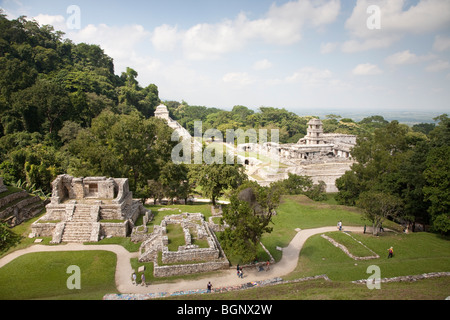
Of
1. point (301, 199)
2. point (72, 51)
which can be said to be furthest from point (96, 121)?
point (72, 51)

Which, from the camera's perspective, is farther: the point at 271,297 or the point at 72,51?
the point at 72,51

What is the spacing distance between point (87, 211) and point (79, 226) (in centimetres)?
131

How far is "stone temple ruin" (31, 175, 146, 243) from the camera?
65.2ft

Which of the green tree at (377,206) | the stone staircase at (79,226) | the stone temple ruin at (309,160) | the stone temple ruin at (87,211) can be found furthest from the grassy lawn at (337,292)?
the stone temple ruin at (309,160)

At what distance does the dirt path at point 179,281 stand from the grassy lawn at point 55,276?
51cm

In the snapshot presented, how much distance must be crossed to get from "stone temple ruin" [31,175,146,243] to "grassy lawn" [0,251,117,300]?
92.8 inches

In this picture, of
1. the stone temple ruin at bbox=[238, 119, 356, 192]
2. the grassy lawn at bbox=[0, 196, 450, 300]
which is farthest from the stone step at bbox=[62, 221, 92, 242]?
the stone temple ruin at bbox=[238, 119, 356, 192]

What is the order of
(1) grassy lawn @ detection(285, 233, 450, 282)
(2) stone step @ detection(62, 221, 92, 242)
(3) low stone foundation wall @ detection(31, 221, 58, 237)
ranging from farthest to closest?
(3) low stone foundation wall @ detection(31, 221, 58, 237) < (2) stone step @ detection(62, 221, 92, 242) < (1) grassy lawn @ detection(285, 233, 450, 282)

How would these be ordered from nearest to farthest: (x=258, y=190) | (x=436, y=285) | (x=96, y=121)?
(x=436, y=285) → (x=258, y=190) → (x=96, y=121)

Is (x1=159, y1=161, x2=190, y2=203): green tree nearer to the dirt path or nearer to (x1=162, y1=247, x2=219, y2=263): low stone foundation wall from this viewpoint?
the dirt path

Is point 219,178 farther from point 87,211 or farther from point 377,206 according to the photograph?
point 377,206

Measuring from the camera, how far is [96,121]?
3056 cm
